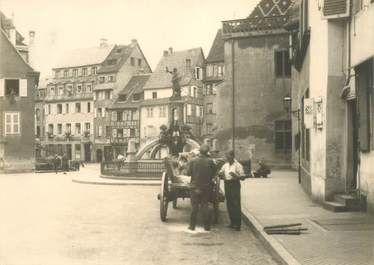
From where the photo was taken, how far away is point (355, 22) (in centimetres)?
1286

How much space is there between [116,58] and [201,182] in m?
71.3

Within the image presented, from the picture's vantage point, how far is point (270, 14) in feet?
129

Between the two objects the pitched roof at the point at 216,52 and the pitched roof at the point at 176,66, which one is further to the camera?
the pitched roof at the point at 176,66

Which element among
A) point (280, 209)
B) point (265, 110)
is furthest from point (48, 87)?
point (280, 209)

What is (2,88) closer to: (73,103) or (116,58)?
(116,58)

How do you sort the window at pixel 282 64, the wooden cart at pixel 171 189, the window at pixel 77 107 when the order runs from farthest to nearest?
the window at pixel 77 107, the window at pixel 282 64, the wooden cart at pixel 171 189

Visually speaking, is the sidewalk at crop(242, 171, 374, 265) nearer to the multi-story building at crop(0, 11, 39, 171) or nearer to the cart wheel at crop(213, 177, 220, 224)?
the cart wheel at crop(213, 177, 220, 224)

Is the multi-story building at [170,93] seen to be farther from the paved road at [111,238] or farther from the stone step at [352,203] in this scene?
the stone step at [352,203]

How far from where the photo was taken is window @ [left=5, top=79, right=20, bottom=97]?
44375 mm

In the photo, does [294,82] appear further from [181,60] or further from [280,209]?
[181,60]

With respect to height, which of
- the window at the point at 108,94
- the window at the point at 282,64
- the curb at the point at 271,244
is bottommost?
the curb at the point at 271,244

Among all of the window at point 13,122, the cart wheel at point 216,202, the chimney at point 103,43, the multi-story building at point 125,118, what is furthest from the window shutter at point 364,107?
the chimney at point 103,43

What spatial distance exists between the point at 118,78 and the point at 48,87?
47.8 feet

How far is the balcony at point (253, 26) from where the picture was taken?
35719 mm
